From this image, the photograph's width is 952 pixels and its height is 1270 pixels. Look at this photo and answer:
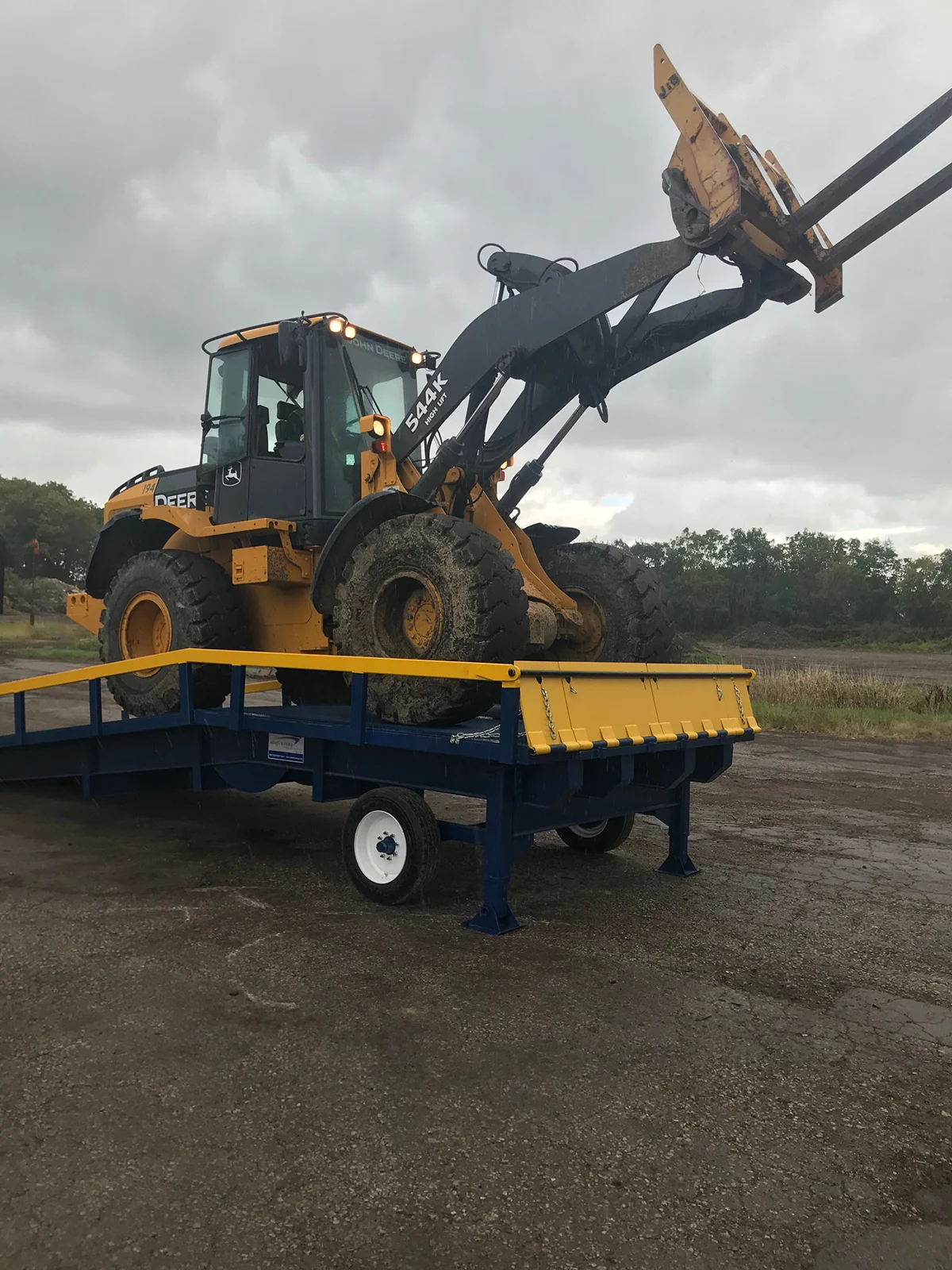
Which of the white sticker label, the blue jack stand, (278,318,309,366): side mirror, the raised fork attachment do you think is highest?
the raised fork attachment

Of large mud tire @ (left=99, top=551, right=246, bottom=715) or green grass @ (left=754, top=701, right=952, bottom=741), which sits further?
green grass @ (left=754, top=701, right=952, bottom=741)

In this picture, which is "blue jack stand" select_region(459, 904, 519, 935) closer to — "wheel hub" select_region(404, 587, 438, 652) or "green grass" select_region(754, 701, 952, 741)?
"wheel hub" select_region(404, 587, 438, 652)

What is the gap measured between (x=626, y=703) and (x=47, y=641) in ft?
96.0

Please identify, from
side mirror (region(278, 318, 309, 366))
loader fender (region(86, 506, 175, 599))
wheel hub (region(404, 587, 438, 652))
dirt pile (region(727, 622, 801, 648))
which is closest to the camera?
wheel hub (region(404, 587, 438, 652))

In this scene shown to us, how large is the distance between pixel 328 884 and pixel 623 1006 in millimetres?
2300

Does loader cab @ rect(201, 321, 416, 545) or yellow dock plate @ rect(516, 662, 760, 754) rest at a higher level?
loader cab @ rect(201, 321, 416, 545)

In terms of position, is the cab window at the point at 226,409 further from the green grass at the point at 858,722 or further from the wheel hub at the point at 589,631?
the green grass at the point at 858,722

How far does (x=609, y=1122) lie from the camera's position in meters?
3.01

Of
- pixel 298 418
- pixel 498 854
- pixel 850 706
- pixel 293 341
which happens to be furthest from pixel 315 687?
pixel 850 706

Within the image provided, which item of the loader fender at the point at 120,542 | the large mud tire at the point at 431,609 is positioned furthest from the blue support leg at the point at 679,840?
the loader fender at the point at 120,542

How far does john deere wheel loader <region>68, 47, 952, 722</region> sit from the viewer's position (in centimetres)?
522

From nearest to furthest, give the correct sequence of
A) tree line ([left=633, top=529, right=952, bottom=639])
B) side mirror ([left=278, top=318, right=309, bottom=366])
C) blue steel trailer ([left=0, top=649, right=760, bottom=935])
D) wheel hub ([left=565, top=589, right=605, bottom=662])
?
blue steel trailer ([left=0, top=649, right=760, bottom=935]) < side mirror ([left=278, top=318, right=309, bottom=366]) < wheel hub ([left=565, top=589, right=605, bottom=662]) < tree line ([left=633, top=529, right=952, bottom=639])

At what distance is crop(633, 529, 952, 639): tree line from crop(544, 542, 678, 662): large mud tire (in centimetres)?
4548

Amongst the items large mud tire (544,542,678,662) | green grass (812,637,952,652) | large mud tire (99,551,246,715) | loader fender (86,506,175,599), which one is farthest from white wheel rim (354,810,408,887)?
green grass (812,637,952,652)
